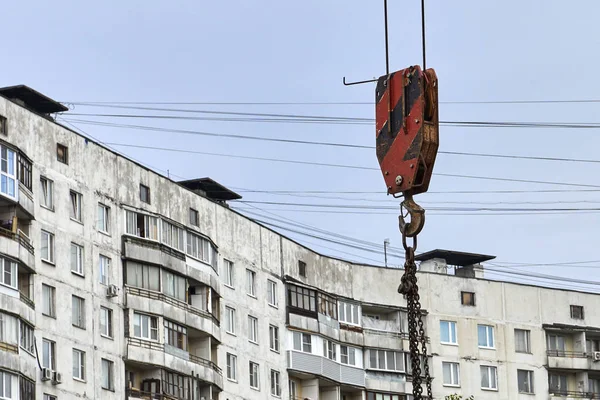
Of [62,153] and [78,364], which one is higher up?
[62,153]

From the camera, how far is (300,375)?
81.7 metres

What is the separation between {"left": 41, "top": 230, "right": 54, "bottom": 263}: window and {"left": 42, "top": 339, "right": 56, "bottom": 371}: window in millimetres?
3235

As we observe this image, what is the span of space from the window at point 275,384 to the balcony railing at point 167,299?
6.21m

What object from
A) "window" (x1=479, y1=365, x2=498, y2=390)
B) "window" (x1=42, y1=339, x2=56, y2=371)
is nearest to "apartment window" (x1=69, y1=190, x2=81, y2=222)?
"window" (x1=42, y1=339, x2=56, y2=371)

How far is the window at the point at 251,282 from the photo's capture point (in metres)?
79.3

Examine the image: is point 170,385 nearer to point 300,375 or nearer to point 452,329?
point 300,375

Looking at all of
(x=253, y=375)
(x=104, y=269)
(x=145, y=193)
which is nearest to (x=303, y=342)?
(x=253, y=375)

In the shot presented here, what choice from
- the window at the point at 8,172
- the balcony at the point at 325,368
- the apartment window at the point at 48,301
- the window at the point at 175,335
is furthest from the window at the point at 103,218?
the balcony at the point at 325,368

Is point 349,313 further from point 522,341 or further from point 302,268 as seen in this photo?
point 522,341

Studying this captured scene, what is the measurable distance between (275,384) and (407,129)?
6279cm

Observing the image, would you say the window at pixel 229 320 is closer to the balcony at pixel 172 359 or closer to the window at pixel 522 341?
the balcony at pixel 172 359

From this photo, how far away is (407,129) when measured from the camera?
58.2 feet

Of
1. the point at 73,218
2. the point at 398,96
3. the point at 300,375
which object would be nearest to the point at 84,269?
the point at 73,218

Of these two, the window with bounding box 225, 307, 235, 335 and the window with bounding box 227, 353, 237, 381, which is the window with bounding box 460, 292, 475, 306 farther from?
the window with bounding box 227, 353, 237, 381
